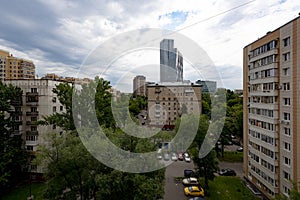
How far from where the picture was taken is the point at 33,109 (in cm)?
1012

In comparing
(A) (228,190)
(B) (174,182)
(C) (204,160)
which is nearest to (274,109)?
(C) (204,160)

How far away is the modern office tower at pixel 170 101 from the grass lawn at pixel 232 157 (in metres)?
5.42

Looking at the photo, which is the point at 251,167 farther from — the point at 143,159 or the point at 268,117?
the point at 143,159

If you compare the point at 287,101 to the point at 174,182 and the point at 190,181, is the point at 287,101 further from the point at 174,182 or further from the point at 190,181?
the point at 174,182

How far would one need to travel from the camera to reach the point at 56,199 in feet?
16.9

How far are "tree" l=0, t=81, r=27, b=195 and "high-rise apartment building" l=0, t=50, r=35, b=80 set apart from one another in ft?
70.0

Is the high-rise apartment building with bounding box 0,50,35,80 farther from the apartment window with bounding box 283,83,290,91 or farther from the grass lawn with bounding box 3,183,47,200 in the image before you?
the apartment window with bounding box 283,83,290,91

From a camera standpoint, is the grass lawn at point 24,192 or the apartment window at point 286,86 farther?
the grass lawn at point 24,192

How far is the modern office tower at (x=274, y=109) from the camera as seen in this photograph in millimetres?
6590

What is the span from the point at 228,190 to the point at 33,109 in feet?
33.1

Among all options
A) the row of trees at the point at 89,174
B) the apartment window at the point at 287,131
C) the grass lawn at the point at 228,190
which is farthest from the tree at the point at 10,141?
the apartment window at the point at 287,131

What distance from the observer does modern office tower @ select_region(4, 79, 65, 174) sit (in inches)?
394

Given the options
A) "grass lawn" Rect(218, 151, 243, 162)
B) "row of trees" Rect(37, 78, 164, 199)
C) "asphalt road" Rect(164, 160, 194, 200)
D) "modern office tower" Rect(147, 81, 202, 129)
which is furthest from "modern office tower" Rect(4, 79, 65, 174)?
"grass lawn" Rect(218, 151, 243, 162)

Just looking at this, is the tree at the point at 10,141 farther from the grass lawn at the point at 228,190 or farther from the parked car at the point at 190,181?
the grass lawn at the point at 228,190
